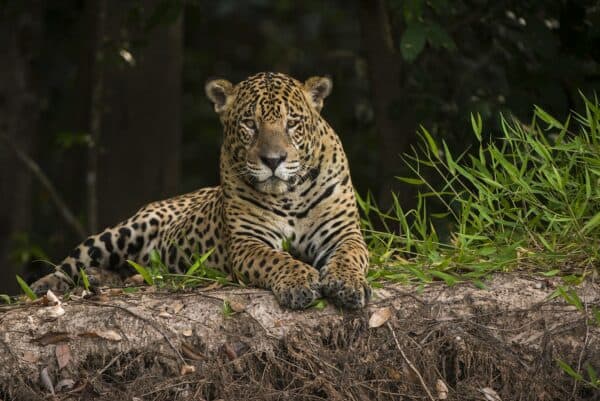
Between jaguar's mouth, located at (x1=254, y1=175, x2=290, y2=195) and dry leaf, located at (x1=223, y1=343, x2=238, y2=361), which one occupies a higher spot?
jaguar's mouth, located at (x1=254, y1=175, x2=290, y2=195)

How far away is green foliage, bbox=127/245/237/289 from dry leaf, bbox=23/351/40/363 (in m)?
1.08

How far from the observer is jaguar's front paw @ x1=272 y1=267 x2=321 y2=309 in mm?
6672

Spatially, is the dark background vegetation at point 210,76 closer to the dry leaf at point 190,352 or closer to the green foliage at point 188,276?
the green foliage at point 188,276

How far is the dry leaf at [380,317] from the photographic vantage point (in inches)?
262

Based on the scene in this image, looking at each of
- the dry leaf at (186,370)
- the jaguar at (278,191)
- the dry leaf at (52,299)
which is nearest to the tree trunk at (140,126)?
the jaguar at (278,191)

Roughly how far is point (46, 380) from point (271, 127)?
2.24 m

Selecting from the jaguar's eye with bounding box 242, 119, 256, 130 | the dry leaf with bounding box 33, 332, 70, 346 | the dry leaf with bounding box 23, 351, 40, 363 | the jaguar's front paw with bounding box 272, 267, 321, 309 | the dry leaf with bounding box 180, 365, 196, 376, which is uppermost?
the jaguar's eye with bounding box 242, 119, 256, 130

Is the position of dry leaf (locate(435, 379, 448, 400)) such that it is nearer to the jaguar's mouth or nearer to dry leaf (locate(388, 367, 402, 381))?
dry leaf (locate(388, 367, 402, 381))

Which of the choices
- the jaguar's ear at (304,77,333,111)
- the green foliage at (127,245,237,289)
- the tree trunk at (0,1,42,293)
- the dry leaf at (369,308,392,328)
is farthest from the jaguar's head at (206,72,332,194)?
the tree trunk at (0,1,42,293)

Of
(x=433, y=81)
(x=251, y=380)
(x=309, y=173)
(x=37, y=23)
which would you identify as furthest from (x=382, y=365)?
(x=37, y=23)

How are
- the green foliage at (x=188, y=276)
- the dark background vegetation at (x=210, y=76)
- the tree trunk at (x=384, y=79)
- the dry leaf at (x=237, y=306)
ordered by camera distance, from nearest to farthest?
the dry leaf at (x=237, y=306) < the green foliage at (x=188, y=276) < the dark background vegetation at (x=210, y=76) < the tree trunk at (x=384, y=79)

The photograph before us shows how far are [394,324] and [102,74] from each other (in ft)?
23.0

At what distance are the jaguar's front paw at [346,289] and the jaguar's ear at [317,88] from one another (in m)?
1.75

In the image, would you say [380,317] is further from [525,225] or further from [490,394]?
[525,225]
